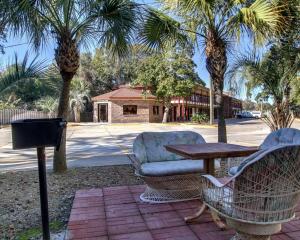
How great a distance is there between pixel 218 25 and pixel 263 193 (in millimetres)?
4618

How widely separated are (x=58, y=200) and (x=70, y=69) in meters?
2.46

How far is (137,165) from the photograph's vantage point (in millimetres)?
4562

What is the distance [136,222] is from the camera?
363 cm

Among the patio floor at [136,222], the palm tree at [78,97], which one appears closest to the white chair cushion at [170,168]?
the patio floor at [136,222]

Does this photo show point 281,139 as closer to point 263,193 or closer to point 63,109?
point 263,193

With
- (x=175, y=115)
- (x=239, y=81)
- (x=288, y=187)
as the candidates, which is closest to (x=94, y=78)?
(x=175, y=115)

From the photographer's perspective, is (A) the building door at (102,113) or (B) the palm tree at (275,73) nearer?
(B) the palm tree at (275,73)

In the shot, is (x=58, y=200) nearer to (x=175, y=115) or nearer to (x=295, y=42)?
(x=295, y=42)

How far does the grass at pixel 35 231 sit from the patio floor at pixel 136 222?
0.54 feet

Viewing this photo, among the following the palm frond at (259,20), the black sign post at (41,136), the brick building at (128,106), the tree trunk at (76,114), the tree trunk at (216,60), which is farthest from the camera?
the tree trunk at (76,114)

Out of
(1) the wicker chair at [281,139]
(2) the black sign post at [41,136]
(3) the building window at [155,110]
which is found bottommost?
(1) the wicker chair at [281,139]

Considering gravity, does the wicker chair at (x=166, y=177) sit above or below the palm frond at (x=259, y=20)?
below

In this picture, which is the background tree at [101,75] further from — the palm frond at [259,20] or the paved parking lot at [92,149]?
the palm frond at [259,20]

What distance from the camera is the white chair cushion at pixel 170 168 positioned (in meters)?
4.24
